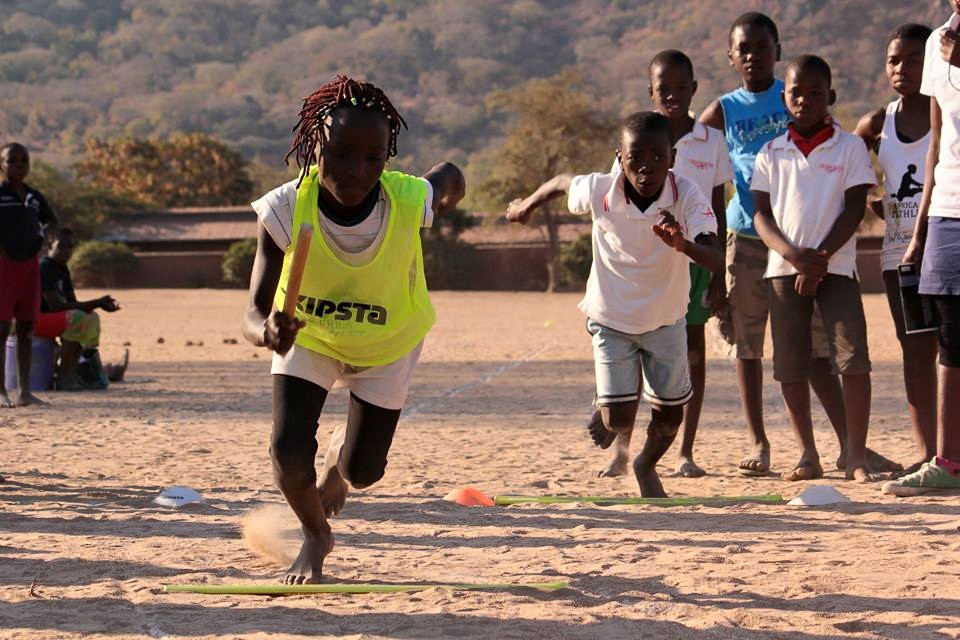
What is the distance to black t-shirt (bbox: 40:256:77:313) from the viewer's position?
12977 mm

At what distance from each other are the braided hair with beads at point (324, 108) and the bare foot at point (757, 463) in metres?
3.47

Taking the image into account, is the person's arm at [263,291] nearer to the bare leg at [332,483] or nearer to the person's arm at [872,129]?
the bare leg at [332,483]

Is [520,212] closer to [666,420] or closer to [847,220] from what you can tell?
[666,420]

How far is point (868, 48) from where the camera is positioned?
188625mm

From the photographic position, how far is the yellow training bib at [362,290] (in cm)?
519

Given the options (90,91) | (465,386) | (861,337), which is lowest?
(465,386)

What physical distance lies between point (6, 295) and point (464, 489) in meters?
5.65

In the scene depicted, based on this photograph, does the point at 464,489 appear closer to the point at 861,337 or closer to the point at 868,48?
the point at 861,337

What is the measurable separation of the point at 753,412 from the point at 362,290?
11.7ft

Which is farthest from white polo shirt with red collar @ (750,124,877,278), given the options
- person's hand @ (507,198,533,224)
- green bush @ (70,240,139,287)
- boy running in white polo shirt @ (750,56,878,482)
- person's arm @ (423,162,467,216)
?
green bush @ (70,240,139,287)

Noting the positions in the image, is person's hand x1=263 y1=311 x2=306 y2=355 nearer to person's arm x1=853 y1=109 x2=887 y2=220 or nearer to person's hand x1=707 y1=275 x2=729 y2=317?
person's hand x1=707 y1=275 x2=729 y2=317

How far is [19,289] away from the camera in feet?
37.5

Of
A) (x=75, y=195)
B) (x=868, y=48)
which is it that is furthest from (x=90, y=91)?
(x=75, y=195)

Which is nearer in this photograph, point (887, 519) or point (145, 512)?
point (887, 519)
